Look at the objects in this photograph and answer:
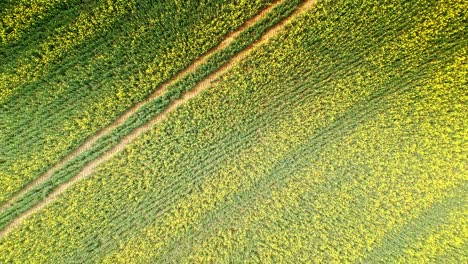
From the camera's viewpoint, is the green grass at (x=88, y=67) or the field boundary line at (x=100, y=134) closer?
the green grass at (x=88, y=67)

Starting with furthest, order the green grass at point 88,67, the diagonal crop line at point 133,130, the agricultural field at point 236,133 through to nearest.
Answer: the diagonal crop line at point 133,130 → the agricultural field at point 236,133 → the green grass at point 88,67

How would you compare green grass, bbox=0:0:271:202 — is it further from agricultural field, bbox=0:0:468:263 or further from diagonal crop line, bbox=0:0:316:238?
diagonal crop line, bbox=0:0:316:238

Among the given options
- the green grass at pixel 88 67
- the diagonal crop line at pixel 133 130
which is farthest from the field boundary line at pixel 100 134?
the green grass at pixel 88 67

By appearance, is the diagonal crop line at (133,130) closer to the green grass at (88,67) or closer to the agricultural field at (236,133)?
the agricultural field at (236,133)

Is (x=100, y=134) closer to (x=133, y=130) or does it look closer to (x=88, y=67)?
(x=133, y=130)

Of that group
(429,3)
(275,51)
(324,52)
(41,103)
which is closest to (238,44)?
(275,51)

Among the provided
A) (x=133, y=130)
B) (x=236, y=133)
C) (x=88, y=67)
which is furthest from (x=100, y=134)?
(x=236, y=133)

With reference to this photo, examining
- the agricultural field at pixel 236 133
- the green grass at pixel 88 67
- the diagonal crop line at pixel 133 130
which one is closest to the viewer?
the green grass at pixel 88 67

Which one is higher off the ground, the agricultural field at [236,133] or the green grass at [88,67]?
the green grass at [88,67]
